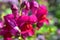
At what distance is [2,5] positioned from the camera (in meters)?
5.33

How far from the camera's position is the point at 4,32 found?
90.4 inches

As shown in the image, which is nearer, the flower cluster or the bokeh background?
the flower cluster

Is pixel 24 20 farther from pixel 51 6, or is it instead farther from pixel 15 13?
pixel 51 6

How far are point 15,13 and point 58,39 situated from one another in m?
2.29

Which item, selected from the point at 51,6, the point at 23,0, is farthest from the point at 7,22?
the point at 51,6

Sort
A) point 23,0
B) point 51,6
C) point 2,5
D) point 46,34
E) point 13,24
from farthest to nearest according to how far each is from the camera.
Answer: point 51,6 < point 2,5 < point 46,34 < point 23,0 < point 13,24

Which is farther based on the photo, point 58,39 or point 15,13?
point 58,39

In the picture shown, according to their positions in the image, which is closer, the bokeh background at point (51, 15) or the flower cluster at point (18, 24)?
the flower cluster at point (18, 24)

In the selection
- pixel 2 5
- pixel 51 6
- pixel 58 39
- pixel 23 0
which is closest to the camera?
pixel 23 0

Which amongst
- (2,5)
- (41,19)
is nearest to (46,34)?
(41,19)

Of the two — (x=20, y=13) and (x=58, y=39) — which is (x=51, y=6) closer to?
(x=58, y=39)

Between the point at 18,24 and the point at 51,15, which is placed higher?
the point at 51,15

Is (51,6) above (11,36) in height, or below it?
above

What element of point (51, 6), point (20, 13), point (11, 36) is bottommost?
point (11, 36)
